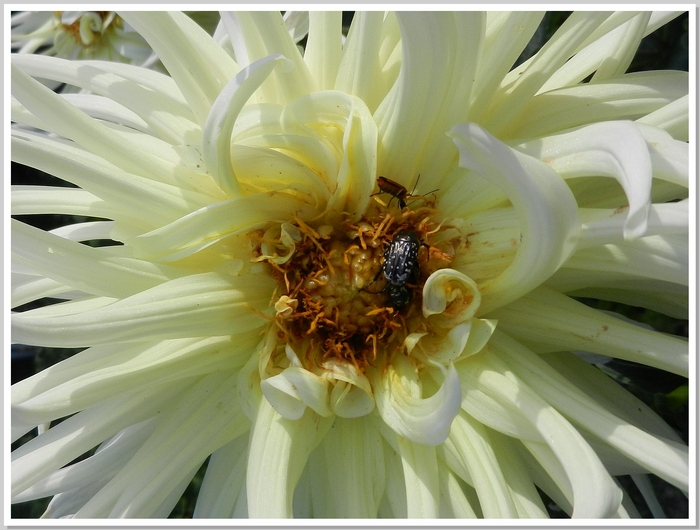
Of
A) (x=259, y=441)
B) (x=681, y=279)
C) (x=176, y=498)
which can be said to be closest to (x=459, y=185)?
(x=681, y=279)

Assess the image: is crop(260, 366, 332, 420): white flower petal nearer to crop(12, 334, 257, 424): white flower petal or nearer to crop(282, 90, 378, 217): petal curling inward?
crop(12, 334, 257, 424): white flower petal

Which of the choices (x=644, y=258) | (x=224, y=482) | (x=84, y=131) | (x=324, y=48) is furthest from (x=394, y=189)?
(x=224, y=482)

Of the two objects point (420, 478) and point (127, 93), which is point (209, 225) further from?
point (420, 478)

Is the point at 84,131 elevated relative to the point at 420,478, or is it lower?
elevated

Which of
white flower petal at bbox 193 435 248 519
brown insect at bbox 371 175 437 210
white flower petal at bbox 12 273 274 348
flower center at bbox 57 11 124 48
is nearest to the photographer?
white flower petal at bbox 12 273 274 348

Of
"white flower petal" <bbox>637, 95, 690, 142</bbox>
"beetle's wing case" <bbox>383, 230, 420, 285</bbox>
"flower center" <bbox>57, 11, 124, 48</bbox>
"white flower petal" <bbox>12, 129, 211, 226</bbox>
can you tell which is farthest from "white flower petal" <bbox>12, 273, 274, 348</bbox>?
"flower center" <bbox>57, 11, 124, 48</bbox>

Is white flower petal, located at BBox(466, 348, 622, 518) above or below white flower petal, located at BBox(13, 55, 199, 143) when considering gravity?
below
